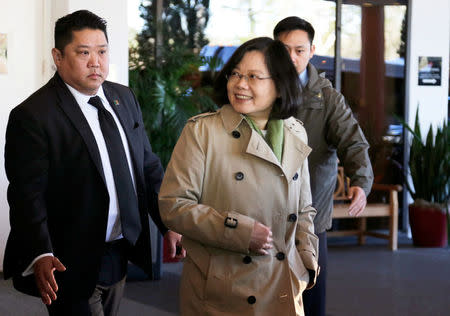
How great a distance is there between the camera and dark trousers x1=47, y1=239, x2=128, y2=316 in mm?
2441

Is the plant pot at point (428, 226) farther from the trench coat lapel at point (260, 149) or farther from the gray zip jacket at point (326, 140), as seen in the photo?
the trench coat lapel at point (260, 149)

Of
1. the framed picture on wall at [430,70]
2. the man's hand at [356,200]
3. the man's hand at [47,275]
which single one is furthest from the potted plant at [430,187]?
the man's hand at [47,275]

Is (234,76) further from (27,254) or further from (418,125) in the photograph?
(418,125)

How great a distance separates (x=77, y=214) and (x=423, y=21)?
6487mm

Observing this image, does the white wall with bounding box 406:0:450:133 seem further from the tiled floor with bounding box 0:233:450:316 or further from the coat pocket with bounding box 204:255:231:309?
the coat pocket with bounding box 204:255:231:309

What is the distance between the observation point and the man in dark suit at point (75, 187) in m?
2.32

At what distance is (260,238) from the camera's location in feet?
6.71

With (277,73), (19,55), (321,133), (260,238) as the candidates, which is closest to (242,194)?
(260,238)

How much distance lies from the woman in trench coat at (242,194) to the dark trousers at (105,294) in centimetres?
42

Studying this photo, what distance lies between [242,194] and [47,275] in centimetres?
70

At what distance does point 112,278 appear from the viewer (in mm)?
2564

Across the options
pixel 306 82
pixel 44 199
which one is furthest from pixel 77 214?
pixel 306 82

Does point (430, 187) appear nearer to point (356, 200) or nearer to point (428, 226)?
point (428, 226)

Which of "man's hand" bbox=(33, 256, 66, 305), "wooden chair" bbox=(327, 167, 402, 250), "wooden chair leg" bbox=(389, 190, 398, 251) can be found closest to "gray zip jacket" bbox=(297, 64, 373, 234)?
"man's hand" bbox=(33, 256, 66, 305)
